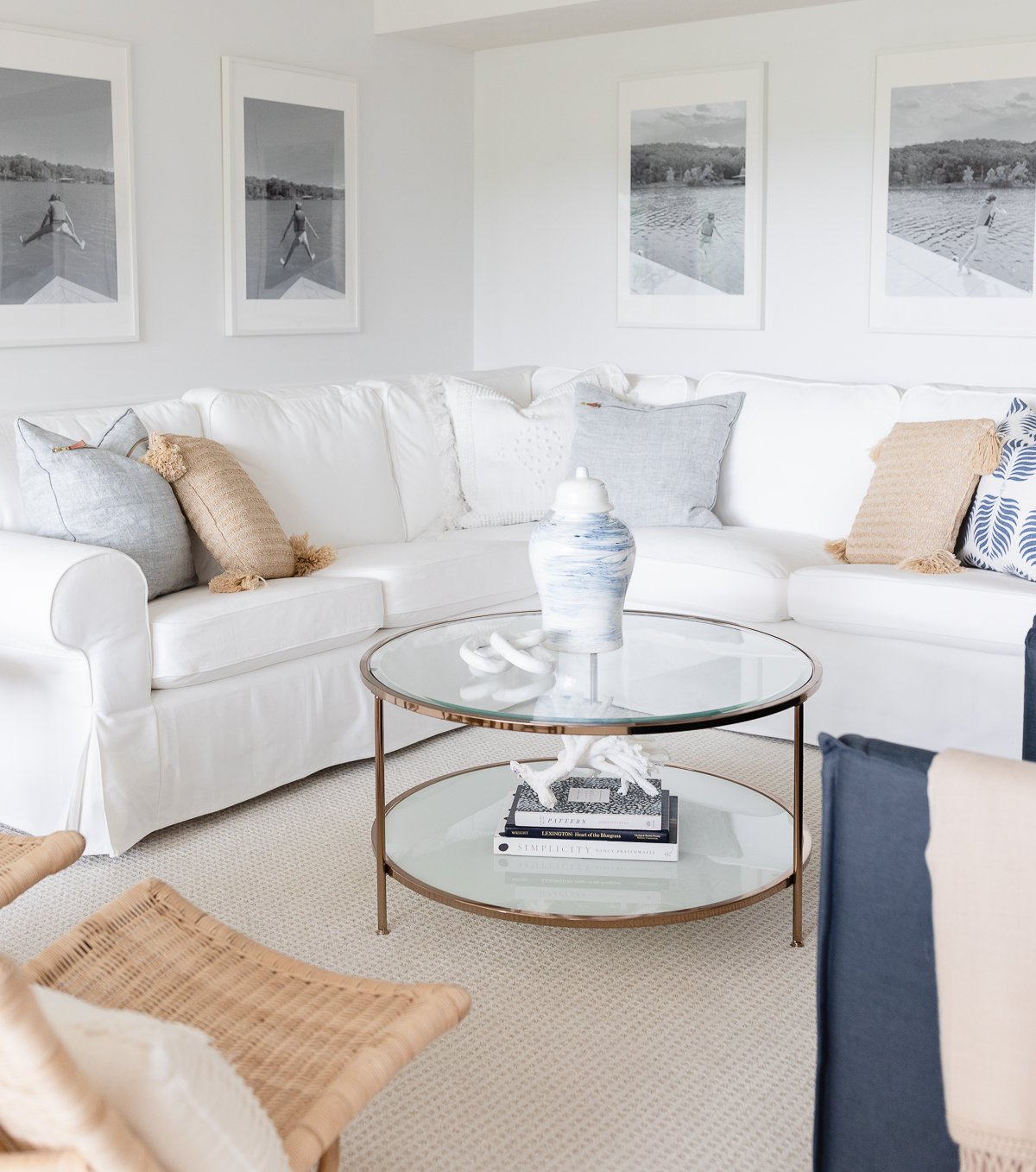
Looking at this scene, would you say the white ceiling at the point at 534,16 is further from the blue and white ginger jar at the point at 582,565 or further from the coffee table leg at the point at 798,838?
the coffee table leg at the point at 798,838

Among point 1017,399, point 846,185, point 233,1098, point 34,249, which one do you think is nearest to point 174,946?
point 233,1098

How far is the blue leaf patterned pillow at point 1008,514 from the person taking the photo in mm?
3240

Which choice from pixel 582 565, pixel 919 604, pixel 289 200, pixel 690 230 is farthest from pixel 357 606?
pixel 690 230

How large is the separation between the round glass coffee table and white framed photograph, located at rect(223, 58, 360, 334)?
2.45 metres

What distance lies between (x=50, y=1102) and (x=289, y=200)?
4330 millimetres

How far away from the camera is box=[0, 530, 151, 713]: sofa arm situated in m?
2.63

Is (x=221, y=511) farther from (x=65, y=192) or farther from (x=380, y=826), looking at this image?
(x=65, y=192)

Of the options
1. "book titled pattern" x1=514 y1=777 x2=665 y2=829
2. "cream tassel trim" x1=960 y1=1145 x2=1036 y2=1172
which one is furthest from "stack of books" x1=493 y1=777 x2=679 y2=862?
"cream tassel trim" x1=960 y1=1145 x2=1036 y2=1172

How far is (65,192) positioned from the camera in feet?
13.5

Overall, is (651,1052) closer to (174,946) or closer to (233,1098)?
(174,946)

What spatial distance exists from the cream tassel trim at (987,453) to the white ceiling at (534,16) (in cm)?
194

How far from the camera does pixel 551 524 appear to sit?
2.48m

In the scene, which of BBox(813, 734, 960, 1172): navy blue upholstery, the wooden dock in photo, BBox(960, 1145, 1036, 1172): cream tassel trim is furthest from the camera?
the wooden dock in photo

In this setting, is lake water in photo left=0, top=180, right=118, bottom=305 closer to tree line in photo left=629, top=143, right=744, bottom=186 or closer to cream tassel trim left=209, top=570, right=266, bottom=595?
cream tassel trim left=209, top=570, right=266, bottom=595
